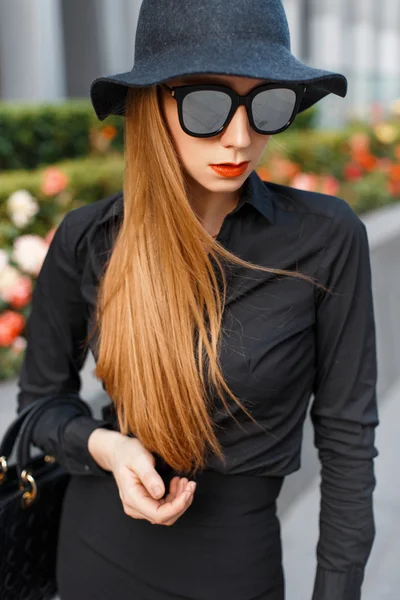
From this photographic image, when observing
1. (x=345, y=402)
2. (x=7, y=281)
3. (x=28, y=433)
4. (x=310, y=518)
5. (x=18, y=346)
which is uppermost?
(x=345, y=402)

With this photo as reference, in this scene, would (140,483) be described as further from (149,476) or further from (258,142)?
(258,142)

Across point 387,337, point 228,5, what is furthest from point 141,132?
point 387,337

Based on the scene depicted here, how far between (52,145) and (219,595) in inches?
199

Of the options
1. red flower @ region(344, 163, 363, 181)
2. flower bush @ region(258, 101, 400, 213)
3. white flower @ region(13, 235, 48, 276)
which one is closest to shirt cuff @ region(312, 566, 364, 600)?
white flower @ region(13, 235, 48, 276)

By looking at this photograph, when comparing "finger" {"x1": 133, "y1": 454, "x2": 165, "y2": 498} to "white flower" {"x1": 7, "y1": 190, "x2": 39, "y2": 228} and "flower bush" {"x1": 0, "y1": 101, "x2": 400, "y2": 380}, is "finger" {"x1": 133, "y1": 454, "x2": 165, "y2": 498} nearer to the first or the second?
"flower bush" {"x1": 0, "y1": 101, "x2": 400, "y2": 380}

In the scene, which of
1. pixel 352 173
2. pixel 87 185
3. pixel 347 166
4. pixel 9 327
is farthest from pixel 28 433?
pixel 347 166

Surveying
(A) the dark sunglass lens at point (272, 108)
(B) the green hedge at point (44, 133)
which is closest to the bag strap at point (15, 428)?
(A) the dark sunglass lens at point (272, 108)

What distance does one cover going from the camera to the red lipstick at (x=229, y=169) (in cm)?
134

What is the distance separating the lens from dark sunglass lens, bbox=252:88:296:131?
1285mm

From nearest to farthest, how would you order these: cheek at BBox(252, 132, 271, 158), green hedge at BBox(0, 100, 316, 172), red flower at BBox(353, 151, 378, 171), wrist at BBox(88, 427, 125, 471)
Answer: cheek at BBox(252, 132, 271, 158)
wrist at BBox(88, 427, 125, 471)
green hedge at BBox(0, 100, 316, 172)
red flower at BBox(353, 151, 378, 171)

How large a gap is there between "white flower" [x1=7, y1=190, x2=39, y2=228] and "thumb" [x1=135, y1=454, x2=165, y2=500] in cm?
272

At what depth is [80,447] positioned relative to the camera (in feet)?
4.98

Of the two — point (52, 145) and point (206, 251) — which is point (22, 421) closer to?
point (206, 251)

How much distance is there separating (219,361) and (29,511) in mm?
514
